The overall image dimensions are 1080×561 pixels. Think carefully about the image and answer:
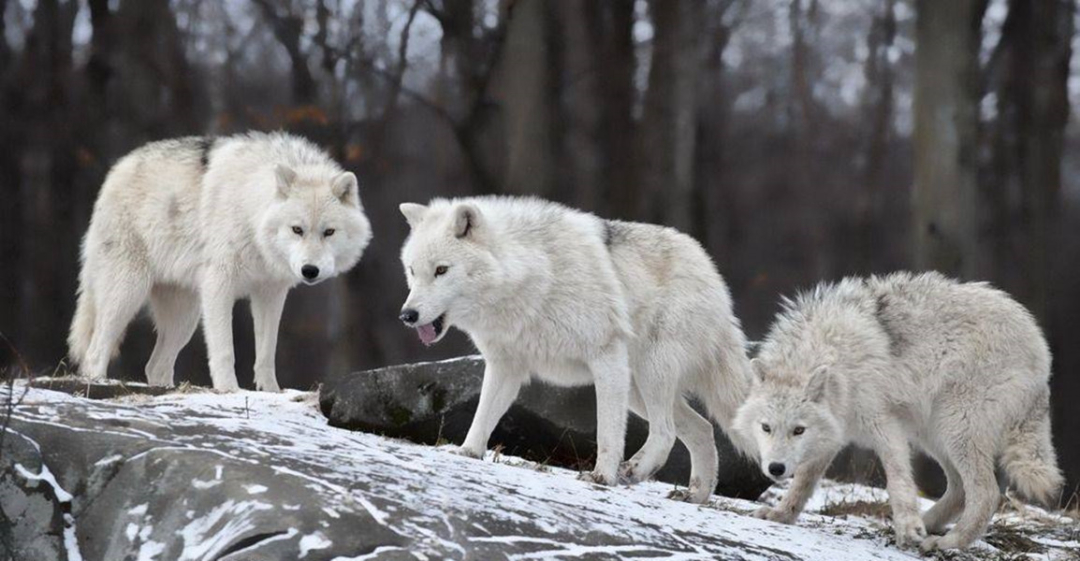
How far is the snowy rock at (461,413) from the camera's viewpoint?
26.7 feet

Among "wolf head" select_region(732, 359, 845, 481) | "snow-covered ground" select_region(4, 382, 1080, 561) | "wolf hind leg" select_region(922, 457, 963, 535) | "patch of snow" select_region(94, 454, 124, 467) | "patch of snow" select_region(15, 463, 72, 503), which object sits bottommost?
"patch of snow" select_region(15, 463, 72, 503)

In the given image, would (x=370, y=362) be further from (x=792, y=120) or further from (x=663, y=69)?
(x=792, y=120)

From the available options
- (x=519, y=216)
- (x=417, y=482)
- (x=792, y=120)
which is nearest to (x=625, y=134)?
(x=792, y=120)

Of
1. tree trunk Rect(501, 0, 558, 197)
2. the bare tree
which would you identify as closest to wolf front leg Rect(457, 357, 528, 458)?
tree trunk Rect(501, 0, 558, 197)

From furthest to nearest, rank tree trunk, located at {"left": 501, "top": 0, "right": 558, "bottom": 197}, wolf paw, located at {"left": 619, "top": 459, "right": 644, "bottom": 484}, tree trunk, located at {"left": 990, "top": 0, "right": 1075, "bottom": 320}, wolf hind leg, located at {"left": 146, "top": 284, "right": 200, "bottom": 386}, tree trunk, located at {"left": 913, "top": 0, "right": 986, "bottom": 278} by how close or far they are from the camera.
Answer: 1. tree trunk, located at {"left": 501, "top": 0, "right": 558, "bottom": 197}
2. tree trunk, located at {"left": 990, "top": 0, "right": 1075, "bottom": 320}
3. tree trunk, located at {"left": 913, "top": 0, "right": 986, "bottom": 278}
4. wolf hind leg, located at {"left": 146, "top": 284, "right": 200, "bottom": 386}
5. wolf paw, located at {"left": 619, "top": 459, "right": 644, "bottom": 484}

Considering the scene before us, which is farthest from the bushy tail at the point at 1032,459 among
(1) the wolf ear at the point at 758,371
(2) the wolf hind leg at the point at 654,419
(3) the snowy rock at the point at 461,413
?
(3) the snowy rock at the point at 461,413

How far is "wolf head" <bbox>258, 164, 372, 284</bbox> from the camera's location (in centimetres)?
870

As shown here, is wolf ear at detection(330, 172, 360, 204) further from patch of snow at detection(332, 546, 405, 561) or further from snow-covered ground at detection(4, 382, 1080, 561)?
patch of snow at detection(332, 546, 405, 561)

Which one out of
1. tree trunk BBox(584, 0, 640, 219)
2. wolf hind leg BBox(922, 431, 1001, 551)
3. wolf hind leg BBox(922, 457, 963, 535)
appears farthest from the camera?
tree trunk BBox(584, 0, 640, 219)

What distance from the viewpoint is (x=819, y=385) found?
696cm

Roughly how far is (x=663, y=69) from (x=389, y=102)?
168 inches

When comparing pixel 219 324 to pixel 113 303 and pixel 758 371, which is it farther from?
pixel 758 371

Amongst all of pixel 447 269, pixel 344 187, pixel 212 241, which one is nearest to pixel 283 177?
pixel 344 187

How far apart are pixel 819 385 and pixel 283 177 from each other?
4115 millimetres
